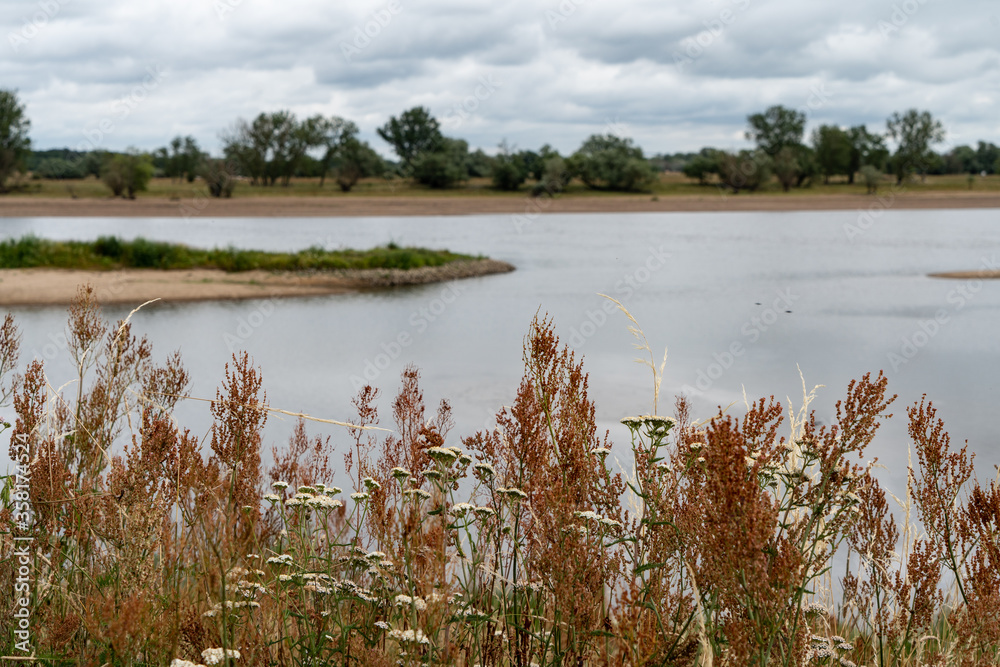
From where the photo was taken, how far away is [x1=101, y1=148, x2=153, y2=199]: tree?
58.4m

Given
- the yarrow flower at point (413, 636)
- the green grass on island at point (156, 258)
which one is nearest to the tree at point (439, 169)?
the green grass on island at point (156, 258)

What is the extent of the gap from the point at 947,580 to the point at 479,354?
9.03 meters

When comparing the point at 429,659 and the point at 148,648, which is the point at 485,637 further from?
the point at 148,648

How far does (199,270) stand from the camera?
24.6 m

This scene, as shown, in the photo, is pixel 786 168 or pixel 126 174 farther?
pixel 786 168

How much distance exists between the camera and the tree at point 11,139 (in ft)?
211

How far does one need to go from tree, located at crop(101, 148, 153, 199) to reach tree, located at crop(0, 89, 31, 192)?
1030cm

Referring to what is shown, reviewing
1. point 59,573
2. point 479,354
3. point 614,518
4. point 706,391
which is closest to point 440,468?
point 614,518

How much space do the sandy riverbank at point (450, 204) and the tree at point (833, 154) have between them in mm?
8244

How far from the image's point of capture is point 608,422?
368 inches

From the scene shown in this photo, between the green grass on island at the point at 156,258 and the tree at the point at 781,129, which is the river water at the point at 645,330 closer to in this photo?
the green grass on island at the point at 156,258

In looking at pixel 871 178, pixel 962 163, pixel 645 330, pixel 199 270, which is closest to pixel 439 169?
pixel 871 178

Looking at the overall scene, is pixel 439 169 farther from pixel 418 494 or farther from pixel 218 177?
pixel 418 494

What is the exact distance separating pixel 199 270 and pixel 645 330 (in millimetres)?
14229
